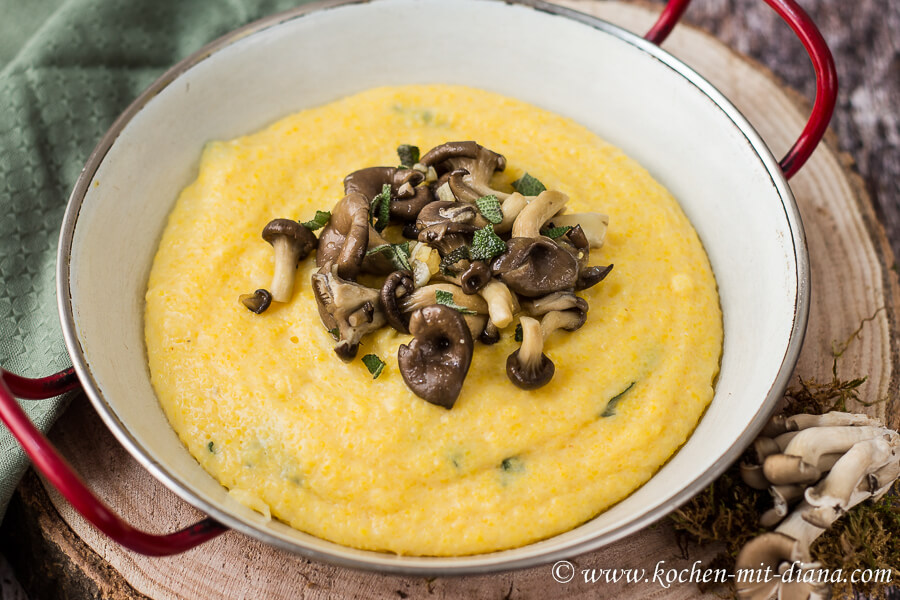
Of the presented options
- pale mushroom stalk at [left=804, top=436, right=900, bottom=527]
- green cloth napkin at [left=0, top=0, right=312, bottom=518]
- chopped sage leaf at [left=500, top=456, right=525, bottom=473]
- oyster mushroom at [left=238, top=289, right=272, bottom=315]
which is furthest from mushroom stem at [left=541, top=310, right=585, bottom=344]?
green cloth napkin at [left=0, top=0, right=312, bottom=518]

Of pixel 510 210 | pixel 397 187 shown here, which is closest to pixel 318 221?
pixel 397 187

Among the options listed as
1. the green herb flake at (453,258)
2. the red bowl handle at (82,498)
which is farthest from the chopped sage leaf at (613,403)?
the red bowl handle at (82,498)

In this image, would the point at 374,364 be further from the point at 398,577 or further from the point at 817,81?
the point at 817,81

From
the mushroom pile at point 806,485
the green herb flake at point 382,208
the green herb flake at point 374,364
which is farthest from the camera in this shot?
the green herb flake at point 382,208

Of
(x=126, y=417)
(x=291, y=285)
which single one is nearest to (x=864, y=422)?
(x=291, y=285)

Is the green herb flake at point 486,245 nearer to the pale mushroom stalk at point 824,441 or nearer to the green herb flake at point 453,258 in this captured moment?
the green herb flake at point 453,258

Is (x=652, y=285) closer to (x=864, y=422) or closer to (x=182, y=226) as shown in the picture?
(x=864, y=422)

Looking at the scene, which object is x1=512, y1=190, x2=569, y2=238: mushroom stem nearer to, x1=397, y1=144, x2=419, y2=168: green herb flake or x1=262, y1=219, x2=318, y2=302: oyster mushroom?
x1=397, y1=144, x2=419, y2=168: green herb flake
